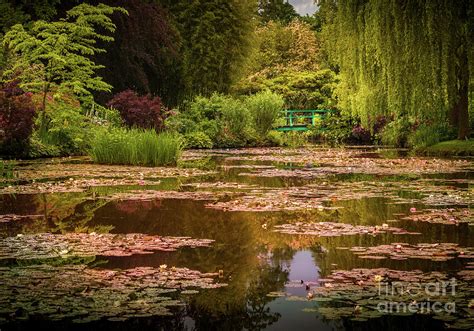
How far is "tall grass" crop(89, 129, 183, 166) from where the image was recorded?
12281 millimetres

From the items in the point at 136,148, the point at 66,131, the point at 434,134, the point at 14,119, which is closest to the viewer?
the point at 136,148

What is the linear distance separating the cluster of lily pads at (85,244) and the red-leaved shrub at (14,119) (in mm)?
9075

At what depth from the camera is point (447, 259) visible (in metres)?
3.83

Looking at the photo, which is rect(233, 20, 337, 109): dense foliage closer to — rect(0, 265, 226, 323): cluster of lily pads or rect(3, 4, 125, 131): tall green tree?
rect(3, 4, 125, 131): tall green tree

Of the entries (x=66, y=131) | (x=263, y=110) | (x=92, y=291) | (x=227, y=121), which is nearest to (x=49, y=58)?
(x=66, y=131)

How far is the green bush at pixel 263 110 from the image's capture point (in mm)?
22703

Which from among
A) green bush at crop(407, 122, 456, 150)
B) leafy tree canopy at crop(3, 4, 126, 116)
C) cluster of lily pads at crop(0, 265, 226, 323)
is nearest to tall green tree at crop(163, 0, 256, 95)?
leafy tree canopy at crop(3, 4, 126, 116)

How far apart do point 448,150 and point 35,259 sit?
12846mm

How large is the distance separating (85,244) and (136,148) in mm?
7978

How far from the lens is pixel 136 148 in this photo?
1231 cm

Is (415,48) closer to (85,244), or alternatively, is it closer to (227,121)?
(227,121)

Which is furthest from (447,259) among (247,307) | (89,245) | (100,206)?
(100,206)

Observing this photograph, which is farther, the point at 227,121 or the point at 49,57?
the point at 227,121

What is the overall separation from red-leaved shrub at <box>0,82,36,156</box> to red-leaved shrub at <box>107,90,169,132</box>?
3.74 m
